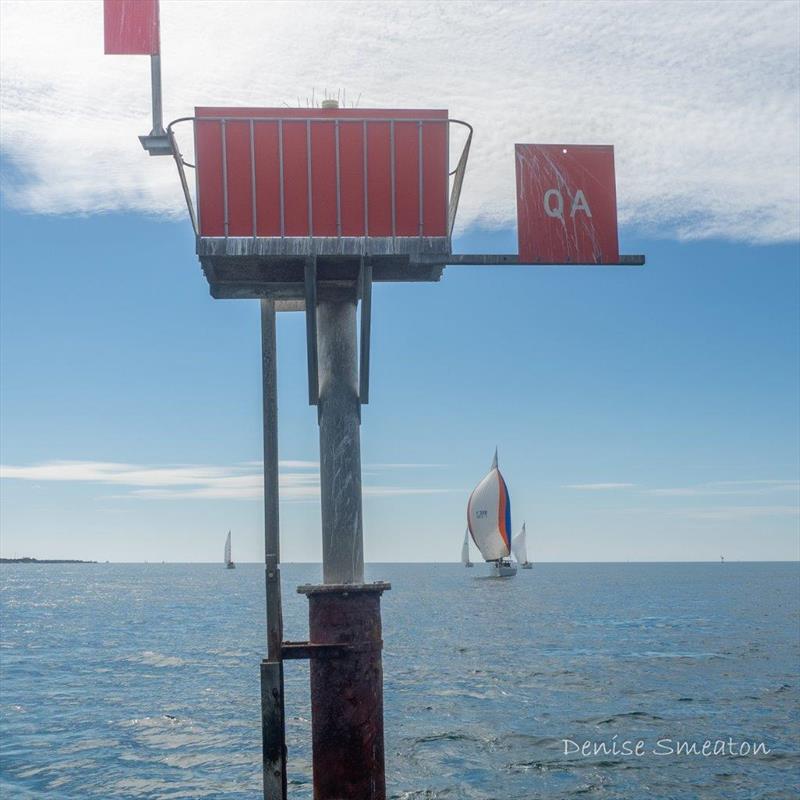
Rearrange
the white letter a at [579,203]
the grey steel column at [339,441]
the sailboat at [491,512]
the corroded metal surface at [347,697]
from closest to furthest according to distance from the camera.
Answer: the corroded metal surface at [347,697], the grey steel column at [339,441], the white letter a at [579,203], the sailboat at [491,512]

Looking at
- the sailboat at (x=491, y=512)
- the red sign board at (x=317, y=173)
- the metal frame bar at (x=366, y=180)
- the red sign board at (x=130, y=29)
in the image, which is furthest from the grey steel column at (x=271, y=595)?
the sailboat at (x=491, y=512)

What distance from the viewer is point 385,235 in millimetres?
7980

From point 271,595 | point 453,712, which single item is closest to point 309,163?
point 271,595

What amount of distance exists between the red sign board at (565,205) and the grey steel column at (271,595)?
93.1 inches

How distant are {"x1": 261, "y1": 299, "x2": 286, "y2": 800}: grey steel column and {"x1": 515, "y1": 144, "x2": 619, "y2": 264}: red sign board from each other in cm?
236

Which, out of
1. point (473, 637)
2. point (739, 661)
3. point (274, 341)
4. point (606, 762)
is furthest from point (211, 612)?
point (274, 341)

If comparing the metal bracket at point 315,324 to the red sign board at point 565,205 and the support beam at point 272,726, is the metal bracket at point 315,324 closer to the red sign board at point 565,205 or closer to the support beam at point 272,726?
the red sign board at point 565,205

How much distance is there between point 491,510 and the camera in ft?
358

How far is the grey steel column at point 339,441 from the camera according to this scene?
772 cm

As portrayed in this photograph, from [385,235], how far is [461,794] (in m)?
15.3

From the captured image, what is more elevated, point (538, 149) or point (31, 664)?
point (538, 149)

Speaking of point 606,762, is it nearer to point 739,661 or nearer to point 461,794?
point 461,794

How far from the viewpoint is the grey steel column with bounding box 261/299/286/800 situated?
779 cm
